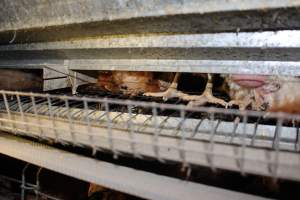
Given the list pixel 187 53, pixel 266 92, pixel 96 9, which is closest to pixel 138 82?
pixel 187 53

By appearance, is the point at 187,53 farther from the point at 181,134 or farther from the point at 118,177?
the point at 118,177

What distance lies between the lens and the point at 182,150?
0.76 meters

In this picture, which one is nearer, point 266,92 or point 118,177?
point 118,177

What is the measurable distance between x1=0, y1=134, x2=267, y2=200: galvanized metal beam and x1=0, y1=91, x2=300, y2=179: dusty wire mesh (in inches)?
3.5

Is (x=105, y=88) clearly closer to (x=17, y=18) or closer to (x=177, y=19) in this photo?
(x=17, y=18)

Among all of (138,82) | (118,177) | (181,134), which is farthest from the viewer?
(138,82)

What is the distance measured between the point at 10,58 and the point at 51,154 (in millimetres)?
1379

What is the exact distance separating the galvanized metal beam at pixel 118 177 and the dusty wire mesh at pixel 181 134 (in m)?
0.09

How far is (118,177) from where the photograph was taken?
3.09 feet

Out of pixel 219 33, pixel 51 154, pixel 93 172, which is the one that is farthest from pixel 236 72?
pixel 51 154

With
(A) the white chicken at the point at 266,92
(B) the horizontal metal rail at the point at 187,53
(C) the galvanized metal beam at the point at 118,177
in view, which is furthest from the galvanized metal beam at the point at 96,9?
(C) the galvanized metal beam at the point at 118,177

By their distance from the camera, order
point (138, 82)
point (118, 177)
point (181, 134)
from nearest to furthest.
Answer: point (118, 177)
point (181, 134)
point (138, 82)

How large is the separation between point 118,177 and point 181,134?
Result: 11.9 inches

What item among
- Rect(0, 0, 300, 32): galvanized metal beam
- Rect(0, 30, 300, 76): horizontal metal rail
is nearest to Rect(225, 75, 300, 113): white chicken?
Rect(0, 30, 300, 76): horizontal metal rail
